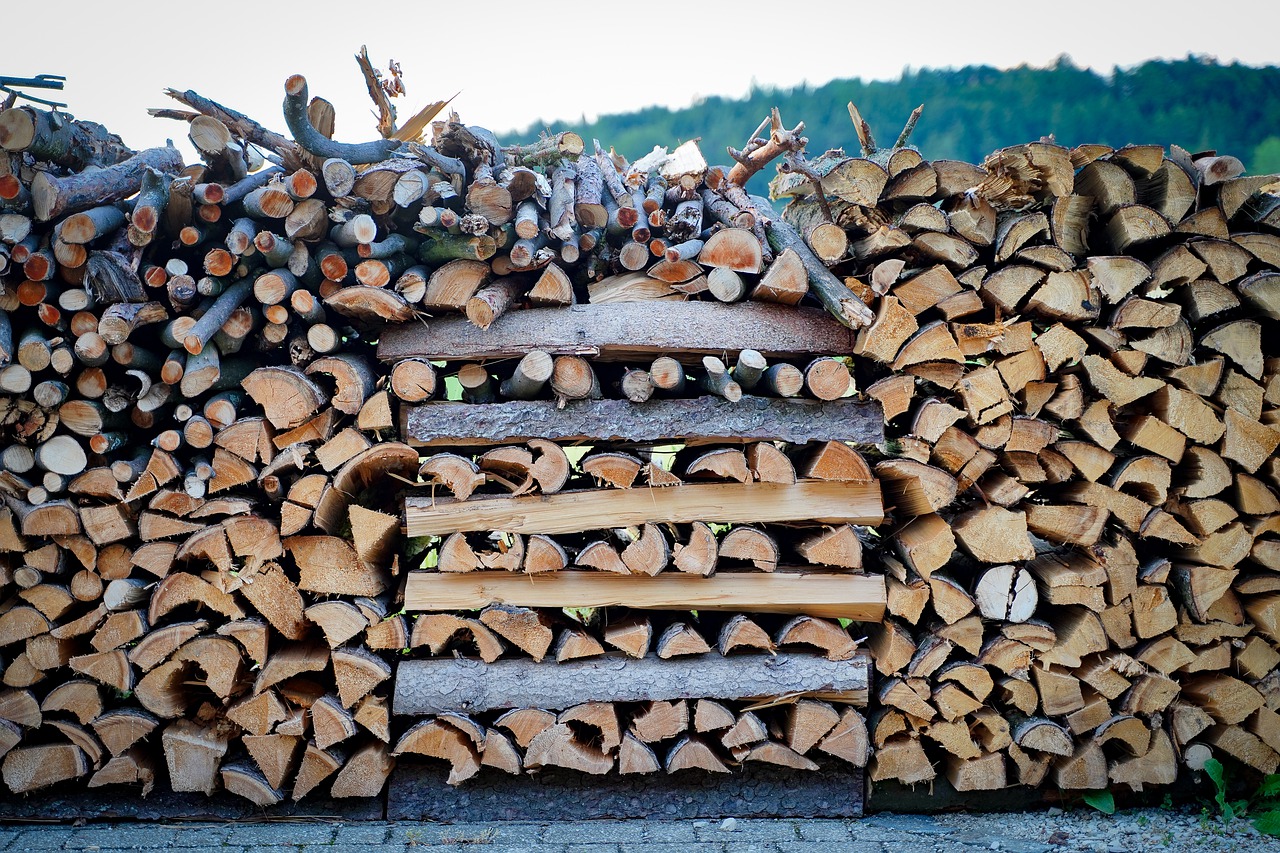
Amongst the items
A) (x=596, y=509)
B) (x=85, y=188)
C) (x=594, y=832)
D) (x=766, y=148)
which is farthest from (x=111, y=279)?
(x=594, y=832)

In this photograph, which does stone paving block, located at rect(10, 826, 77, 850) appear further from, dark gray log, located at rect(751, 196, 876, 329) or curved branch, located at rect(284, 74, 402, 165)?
dark gray log, located at rect(751, 196, 876, 329)

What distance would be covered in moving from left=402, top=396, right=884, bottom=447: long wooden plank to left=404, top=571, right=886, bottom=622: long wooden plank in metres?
0.44

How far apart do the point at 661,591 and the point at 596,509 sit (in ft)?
1.11

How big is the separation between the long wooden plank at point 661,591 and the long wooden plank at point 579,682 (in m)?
0.19

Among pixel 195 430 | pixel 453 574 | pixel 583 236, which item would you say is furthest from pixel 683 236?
pixel 195 430

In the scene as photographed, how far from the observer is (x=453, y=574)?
2.57 meters

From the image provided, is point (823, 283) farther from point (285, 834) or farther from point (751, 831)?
point (285, 834)

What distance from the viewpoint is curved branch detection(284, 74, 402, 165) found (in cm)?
221

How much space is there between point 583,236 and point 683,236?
34 cm

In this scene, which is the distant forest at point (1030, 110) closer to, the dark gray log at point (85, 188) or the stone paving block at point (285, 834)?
the dark gray log at point (85, 188)

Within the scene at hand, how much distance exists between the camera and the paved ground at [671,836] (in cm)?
246

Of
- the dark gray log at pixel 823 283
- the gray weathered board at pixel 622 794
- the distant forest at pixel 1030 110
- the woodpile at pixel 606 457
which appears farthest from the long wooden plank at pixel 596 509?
the distant forest at pixel 1030 110

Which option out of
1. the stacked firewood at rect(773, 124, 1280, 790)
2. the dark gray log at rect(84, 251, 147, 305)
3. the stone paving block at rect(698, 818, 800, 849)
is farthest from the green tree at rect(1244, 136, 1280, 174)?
the dark gray log at rect(84, 251, 147, 305)

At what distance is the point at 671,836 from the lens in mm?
2547
